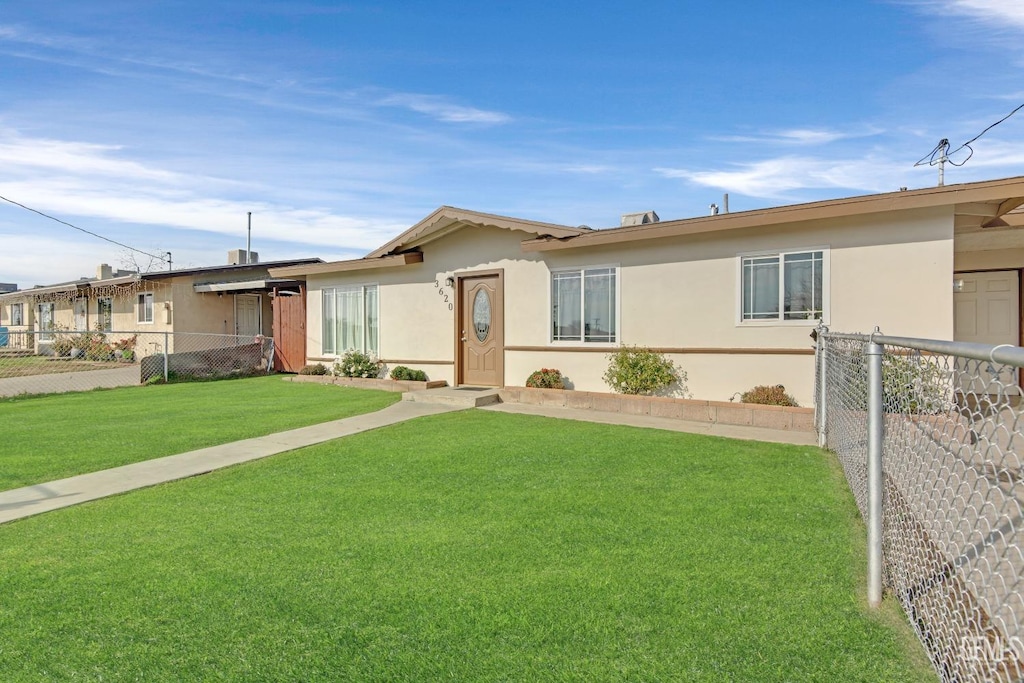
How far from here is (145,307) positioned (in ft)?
74.2

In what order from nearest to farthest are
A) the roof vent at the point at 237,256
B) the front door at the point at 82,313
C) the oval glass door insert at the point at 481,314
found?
the oval glass door insert at the point at 481,314, the roof vent at the point at 237,256, the front door at the point at 82,313

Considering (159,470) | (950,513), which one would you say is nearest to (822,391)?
(950,513)

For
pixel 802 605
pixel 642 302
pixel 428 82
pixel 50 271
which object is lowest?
pixel 802 605

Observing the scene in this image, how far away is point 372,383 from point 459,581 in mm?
11226

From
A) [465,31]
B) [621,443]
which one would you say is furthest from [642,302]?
[465,31]

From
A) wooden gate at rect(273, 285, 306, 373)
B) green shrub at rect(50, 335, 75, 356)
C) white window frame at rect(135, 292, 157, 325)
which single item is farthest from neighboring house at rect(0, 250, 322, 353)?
green shrub at rect(50, 335, 75, 356)

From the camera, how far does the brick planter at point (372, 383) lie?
1351 centimetres

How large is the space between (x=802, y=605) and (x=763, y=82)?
1418 centimetres

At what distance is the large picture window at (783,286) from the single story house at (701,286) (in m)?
0.02

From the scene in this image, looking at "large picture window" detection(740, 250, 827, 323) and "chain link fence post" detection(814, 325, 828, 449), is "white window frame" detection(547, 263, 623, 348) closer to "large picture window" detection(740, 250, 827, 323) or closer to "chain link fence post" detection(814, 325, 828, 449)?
"large picture window" detection(740, 250, 827, 323)

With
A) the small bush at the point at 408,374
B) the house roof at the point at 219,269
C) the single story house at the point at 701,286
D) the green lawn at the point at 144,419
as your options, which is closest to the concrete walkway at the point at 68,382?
the green lawn at the point at 144,419

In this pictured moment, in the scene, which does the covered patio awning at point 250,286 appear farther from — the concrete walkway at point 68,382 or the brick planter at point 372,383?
the concrete walkway at point 68,382

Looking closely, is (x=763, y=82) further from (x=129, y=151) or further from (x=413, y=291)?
(x=129, y=151)

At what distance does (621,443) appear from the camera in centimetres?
740
